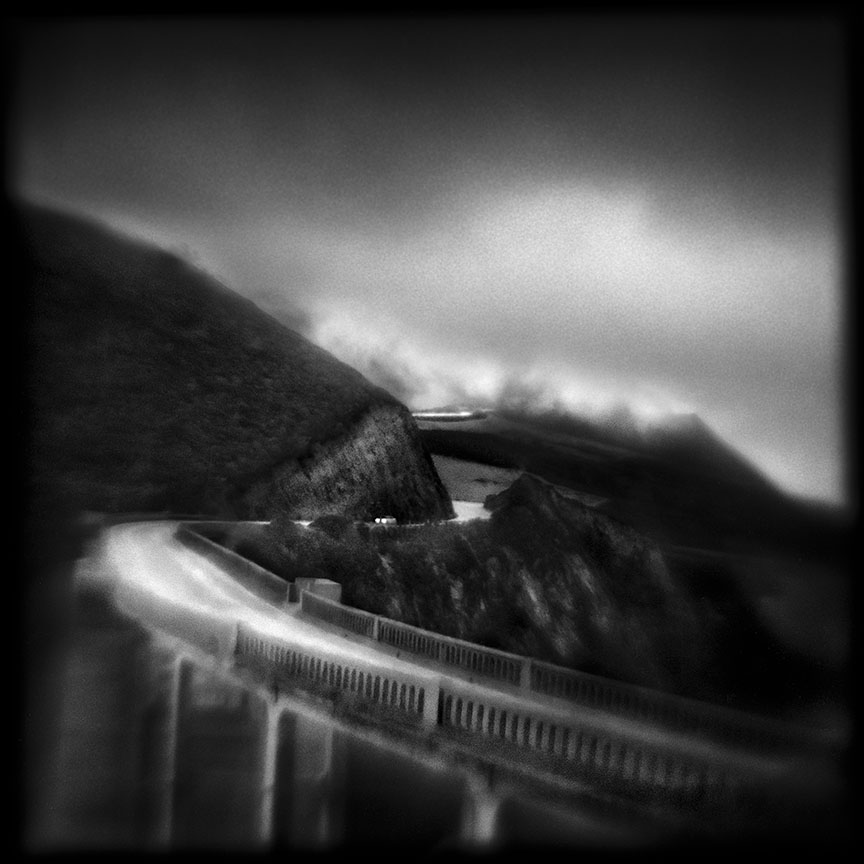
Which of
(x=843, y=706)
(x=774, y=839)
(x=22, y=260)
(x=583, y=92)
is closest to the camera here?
(x=774, y=839)

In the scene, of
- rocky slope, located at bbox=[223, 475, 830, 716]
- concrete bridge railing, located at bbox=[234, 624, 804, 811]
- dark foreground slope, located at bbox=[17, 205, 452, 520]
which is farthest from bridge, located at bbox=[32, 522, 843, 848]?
dark foreground slope, located at bbox=[17, 205, 452, 520]

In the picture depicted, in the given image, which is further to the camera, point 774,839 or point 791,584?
point 791,584

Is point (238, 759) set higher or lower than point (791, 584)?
lower

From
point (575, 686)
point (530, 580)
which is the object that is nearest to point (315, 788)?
point (575, 686)

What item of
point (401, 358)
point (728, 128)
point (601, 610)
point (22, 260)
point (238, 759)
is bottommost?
point (238, 759)

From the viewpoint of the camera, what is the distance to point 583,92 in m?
6.29

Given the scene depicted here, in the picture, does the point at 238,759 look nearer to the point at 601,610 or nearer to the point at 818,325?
the point at 601,610

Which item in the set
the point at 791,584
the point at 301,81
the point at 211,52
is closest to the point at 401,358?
the point at 301,81

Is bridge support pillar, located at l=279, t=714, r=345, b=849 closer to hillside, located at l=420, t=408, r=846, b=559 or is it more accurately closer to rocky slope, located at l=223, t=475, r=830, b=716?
rocky slope, located at l=223, t=475, r=830, b=716

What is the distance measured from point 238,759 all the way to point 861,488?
431 centimetres

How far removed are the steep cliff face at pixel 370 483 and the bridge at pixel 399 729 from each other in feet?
1.83

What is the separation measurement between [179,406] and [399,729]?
3.08m

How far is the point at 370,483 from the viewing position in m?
6.91

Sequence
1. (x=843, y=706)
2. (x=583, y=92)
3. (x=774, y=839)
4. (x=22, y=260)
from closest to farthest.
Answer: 1. (x=774, y=839)
2. (x=843, y=706)
3. (x=583, y=92)
4. (x=22, y=260)
